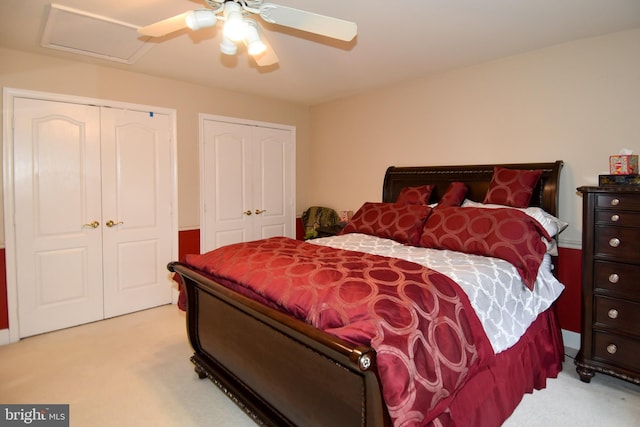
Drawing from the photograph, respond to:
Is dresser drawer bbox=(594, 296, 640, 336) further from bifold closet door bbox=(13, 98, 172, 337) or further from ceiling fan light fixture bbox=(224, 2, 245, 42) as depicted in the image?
bifold closet door bbox=(13, 98, 172, 337)

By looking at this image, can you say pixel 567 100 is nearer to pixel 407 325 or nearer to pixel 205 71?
pixel 407 325

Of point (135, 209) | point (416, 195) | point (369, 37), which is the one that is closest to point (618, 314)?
point (416, 195)

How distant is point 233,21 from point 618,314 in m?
2.89

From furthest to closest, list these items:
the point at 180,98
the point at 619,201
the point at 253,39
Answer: the point at 180,98
the point at 619,201
the point at 253,39

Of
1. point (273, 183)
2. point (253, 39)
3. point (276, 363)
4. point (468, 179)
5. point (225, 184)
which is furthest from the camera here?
point (273, 183)

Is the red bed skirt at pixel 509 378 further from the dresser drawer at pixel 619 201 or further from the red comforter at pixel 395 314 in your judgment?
the dresser drawer at pixel 619 201

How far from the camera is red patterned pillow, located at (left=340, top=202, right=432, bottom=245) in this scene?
3.01m

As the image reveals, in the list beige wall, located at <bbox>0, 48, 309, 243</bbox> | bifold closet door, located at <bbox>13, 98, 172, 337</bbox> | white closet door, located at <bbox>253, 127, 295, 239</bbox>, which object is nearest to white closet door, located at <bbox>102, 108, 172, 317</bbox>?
bifold closet door, located at <bbox>13, 98, 172, 337</bbox>

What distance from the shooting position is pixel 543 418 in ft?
6.81

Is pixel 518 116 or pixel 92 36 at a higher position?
pixel 92 36

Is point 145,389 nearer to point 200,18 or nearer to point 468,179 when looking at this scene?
point 200,18

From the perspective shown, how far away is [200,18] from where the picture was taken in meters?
1.78

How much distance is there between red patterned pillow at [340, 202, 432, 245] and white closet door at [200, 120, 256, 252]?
5.41 feet

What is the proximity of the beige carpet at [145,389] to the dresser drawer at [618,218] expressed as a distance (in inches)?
43.1
